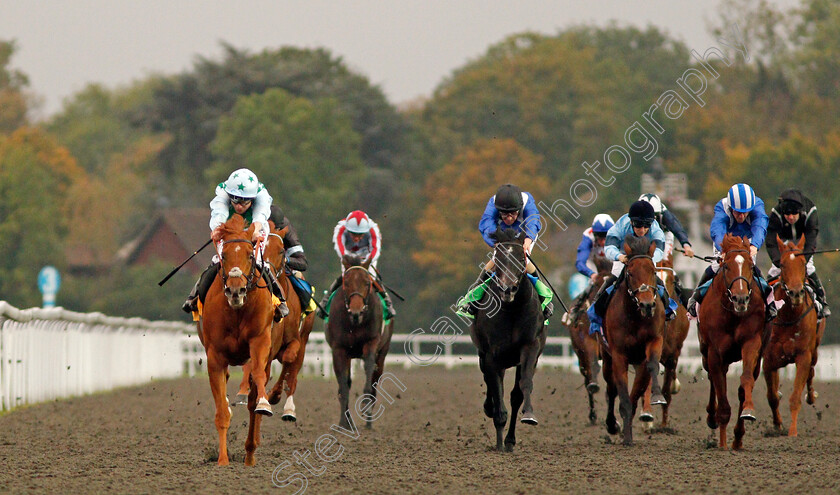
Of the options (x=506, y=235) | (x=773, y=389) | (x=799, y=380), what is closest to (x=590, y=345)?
(x=773, y=389)

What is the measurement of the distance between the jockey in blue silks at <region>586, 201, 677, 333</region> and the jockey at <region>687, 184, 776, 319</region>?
0.47 meters

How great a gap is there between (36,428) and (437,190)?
4418 cm

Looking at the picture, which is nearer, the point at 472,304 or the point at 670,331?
the point at 472,304

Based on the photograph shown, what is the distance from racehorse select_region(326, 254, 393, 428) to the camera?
46.7 ft

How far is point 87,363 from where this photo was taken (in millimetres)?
20969

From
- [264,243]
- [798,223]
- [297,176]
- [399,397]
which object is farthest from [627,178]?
[264,243]

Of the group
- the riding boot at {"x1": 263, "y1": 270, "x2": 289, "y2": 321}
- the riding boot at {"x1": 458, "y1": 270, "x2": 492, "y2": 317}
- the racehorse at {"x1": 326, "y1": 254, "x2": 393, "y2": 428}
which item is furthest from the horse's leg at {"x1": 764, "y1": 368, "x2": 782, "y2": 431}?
the riding boot at {"x1": 263, "y1": 270, "x2": 289, "y2": 321}

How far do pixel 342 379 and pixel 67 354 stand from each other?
6.84m

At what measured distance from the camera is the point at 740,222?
1264 cm

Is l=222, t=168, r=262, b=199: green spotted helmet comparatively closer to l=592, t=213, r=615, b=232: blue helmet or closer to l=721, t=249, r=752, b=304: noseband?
l=721, t=249, r=752, b=304: noseband

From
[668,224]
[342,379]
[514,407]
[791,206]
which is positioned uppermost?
[791,206]

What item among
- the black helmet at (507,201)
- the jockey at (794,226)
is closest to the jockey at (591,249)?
the jockey at (794,226)

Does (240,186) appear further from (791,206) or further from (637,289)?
(791,206)

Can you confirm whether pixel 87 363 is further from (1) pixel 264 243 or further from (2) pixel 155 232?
(2) pixel 155 232
